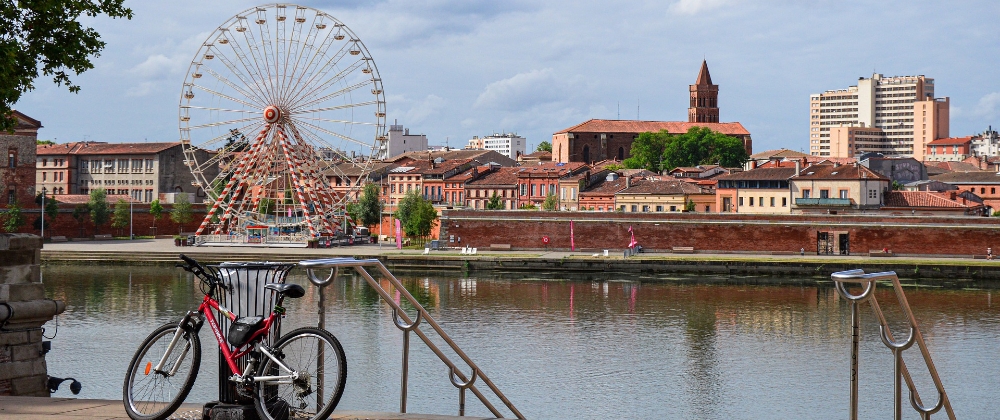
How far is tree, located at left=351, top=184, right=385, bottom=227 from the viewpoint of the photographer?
74.6 meters

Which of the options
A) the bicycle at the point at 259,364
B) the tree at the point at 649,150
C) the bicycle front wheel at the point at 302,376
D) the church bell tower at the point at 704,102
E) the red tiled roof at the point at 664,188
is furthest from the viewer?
the church bell tower at the point at 704,102

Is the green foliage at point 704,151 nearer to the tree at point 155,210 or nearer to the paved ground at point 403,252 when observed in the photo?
the tree at point 155,210

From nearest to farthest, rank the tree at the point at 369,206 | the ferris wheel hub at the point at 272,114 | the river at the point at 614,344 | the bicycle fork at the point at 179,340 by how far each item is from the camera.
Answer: the bicycle fork at the point at 179,340
the river at the point at 614,344
the ferris wheel hub at the point at 272,114
the tree at the point at 369,206

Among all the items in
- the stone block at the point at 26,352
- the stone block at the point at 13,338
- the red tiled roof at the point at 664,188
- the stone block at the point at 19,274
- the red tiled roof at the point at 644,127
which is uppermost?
the red tiled roof at the point at 644,127

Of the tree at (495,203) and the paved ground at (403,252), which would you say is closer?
the paved ground at (403,252)

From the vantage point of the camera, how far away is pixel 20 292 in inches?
478

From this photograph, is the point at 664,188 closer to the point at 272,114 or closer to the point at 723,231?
Result: the point at 723,231

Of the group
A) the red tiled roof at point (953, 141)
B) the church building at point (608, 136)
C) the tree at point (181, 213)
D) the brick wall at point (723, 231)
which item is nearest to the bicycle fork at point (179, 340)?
the brick wall at point (723, 231)

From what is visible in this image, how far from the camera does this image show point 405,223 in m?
69.9

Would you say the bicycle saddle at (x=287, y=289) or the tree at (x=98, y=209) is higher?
the tree at (x=98, y=209)

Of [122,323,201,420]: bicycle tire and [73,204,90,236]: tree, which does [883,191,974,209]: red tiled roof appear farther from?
[122,323,201,420]: bicycle tire

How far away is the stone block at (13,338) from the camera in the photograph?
1205 centimetres

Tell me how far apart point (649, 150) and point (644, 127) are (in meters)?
13.0

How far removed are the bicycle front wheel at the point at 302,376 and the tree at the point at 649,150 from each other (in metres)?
107
